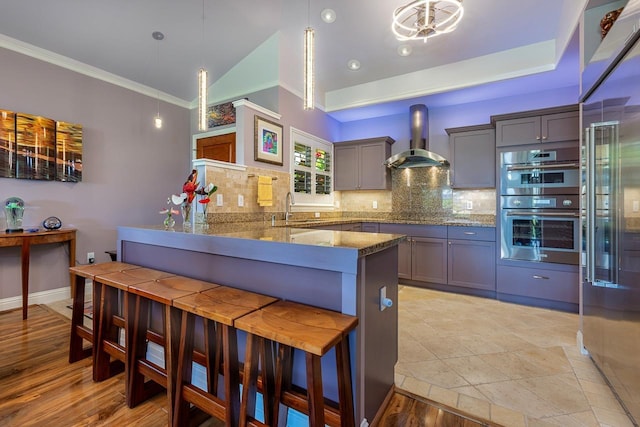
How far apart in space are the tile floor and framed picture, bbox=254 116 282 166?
8.10 ft

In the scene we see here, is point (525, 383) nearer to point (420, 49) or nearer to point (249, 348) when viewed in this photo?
point (249, 348)

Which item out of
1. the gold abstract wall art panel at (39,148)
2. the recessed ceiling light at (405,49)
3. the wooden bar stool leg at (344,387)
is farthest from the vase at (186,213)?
the recessed ceiling light at (405,49)

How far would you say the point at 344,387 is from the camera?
115 centimetres

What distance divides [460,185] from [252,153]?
2857 mm

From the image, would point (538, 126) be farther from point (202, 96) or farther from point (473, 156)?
point (202, 96)

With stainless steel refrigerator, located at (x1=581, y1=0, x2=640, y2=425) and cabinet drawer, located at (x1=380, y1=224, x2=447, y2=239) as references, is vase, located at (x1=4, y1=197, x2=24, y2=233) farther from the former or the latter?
stainless steel refrigerator, located at (x1=581, y1=0, x2=640, y2=425)

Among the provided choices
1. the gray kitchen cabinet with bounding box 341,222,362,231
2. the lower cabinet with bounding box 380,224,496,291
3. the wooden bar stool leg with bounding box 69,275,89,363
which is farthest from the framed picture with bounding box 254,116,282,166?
the wooden bar stool leg with bounding box 69,275,89,363

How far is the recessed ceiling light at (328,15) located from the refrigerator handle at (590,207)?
2810 millimetres

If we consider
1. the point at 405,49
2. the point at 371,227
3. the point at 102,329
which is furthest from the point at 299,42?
the point at 102,329

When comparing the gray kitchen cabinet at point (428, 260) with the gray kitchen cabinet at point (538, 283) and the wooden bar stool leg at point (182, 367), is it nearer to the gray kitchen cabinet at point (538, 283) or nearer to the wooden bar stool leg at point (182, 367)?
the gray kitchen cabinet at point (538, 283)

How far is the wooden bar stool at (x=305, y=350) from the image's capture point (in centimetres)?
101

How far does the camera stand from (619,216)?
1.53 metres

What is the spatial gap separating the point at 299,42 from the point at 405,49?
1.41 m

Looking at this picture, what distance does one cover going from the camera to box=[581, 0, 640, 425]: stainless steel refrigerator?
4.54 ft
